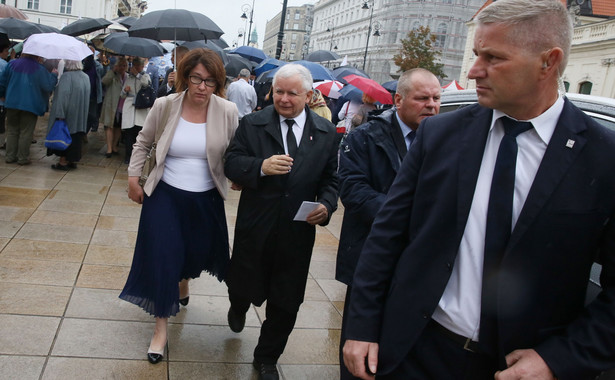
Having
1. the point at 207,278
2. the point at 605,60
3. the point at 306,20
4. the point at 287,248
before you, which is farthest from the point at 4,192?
the point at 306,20

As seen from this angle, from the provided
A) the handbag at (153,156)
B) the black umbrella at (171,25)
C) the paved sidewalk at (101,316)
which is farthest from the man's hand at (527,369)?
the black umbrella at (171,25)

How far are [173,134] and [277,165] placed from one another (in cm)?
83

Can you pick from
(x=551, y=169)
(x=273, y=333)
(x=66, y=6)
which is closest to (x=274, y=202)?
(x=273, y=333)

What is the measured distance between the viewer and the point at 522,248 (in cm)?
164

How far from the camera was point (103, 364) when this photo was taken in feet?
11.3

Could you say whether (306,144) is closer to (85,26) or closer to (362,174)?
(362,174)

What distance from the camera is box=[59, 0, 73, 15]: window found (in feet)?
174

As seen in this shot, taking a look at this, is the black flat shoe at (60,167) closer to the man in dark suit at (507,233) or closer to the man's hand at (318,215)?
the man's hand at (318,215)

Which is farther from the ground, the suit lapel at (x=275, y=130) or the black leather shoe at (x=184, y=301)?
the suit lapel at (x=275, y=130)

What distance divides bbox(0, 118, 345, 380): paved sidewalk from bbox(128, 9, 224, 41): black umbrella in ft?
9.73

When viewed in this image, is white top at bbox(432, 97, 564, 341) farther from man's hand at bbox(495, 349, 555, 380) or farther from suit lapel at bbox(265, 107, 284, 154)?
suit lapel at bbox(265, 107, 284, 154)

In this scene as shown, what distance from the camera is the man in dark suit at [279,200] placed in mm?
3449

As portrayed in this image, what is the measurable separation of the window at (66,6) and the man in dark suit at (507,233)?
5934cm

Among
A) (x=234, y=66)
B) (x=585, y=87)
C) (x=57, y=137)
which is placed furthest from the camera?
(x=585, y=87)
